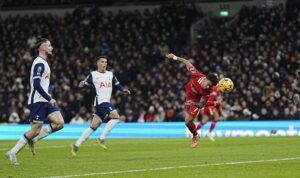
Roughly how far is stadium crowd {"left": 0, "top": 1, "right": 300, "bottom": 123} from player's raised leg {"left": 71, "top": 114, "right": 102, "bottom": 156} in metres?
14.1

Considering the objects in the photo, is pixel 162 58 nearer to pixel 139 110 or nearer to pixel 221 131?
pixel 139 110

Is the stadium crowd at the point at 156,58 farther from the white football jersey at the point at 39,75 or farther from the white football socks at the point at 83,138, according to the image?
the white football jersey at the point at 39,75

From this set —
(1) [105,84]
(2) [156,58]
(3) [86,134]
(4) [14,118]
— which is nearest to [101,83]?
(1) [105,84]

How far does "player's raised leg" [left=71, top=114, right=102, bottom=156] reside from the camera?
58.9 ft

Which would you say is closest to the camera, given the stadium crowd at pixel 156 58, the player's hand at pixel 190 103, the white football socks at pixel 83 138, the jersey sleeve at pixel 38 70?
the jersey sleeve at pixel 38 70

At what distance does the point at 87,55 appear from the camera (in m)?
41.3

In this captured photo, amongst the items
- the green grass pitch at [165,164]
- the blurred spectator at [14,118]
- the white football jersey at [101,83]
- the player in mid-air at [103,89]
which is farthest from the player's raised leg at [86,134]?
the blurred spectator at [14,118]

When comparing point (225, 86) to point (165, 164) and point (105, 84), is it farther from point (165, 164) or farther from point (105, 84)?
point (165, 164)

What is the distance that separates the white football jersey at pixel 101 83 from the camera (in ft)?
65.4

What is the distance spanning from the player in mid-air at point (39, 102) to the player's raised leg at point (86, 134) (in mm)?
2198

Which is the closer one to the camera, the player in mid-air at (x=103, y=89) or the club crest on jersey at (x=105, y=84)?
the player in mid-air at (x=103, y=89)

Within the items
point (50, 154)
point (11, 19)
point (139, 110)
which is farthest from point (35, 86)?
point (11, 19)

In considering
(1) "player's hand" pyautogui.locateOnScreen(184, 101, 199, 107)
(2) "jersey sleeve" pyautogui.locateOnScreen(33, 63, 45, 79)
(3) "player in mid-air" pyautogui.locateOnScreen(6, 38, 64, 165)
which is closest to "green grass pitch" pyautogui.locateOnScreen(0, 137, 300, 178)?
(3) "player in mid-air" pyautogui.locateOnScreen(6, 38, 64, 165)

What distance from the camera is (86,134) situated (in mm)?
18484
